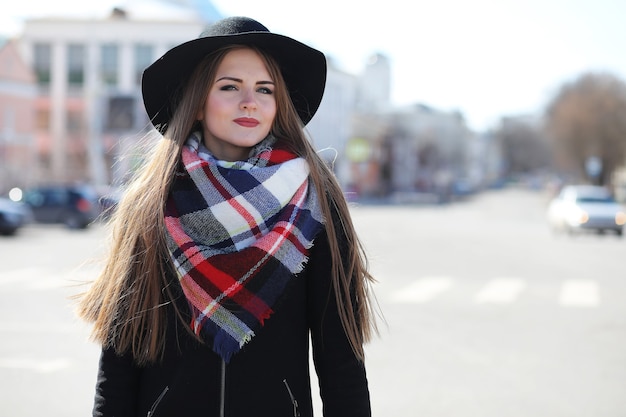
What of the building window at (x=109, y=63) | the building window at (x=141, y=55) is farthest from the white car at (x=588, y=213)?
the building window at (x=109, y=63)

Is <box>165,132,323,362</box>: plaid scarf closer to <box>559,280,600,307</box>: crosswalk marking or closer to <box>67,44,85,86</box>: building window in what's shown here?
<box>559,280,600,307</box>: crosswalk marking

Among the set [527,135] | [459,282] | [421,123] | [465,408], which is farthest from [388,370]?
[527,135]

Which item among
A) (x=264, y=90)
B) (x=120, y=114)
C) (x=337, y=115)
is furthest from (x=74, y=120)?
(x=264, y=90)

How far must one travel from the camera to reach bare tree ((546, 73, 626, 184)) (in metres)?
61.3

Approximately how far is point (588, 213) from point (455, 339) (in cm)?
1910

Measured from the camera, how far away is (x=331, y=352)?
2.35m

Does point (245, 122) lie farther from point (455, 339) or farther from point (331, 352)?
point (455, 339)

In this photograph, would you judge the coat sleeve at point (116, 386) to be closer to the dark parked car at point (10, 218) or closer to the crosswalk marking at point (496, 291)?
the crosswalk marking at point (496, 291)

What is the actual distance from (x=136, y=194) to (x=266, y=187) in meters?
Result: 0.44

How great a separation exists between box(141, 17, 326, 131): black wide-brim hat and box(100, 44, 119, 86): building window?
6346cm

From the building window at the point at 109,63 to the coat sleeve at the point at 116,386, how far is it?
6389cm

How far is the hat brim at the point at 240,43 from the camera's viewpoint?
247 cm

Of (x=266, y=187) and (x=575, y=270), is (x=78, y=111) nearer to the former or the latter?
(x=575, y=270)

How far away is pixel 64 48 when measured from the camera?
6425 cm
